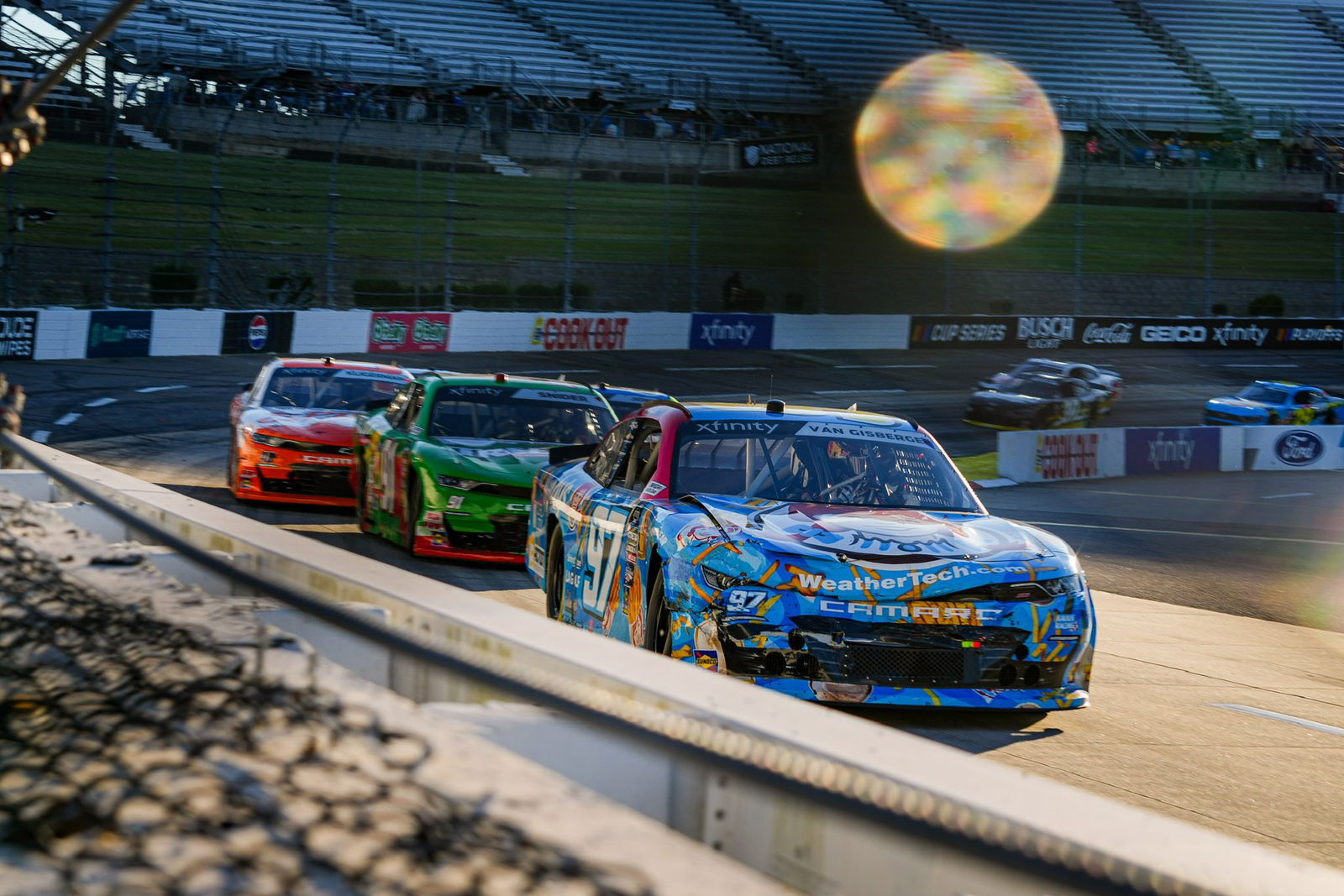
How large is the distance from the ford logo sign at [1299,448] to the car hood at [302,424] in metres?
18.9

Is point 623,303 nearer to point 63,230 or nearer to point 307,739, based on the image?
point 63,230

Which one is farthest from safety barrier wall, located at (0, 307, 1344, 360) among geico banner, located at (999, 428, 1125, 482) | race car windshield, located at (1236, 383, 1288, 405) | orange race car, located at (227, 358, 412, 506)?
orange race car, located at (227, 358, 412, 506)

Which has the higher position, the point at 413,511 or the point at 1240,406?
the point at 1240,406

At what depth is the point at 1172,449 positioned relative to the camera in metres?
25.6

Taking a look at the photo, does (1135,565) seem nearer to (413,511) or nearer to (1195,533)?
(1195,533)

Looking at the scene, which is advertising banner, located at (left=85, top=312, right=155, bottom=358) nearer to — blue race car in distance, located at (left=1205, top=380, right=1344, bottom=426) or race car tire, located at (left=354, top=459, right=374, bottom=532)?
race car tire, located at (left=354, top=459, right=374, bottom=532)

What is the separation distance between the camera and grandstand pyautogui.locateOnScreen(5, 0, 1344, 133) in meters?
44.4

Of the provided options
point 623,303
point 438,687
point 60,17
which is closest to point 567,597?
point 438,687

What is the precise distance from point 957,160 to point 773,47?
926 centimetres

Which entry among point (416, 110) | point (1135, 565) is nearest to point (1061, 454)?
point (1135, 565)

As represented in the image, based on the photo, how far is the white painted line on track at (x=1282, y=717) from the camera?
7020 mm

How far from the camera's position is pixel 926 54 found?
5503 cm

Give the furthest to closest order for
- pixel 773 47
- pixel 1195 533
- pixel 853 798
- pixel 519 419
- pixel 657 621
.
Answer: pixel 773 47 < pixel 1195 533 < pixel 519 419 < pixel 657 621 < pixel 853 798

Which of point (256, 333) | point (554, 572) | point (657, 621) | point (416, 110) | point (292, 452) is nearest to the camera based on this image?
point (657, 621)
